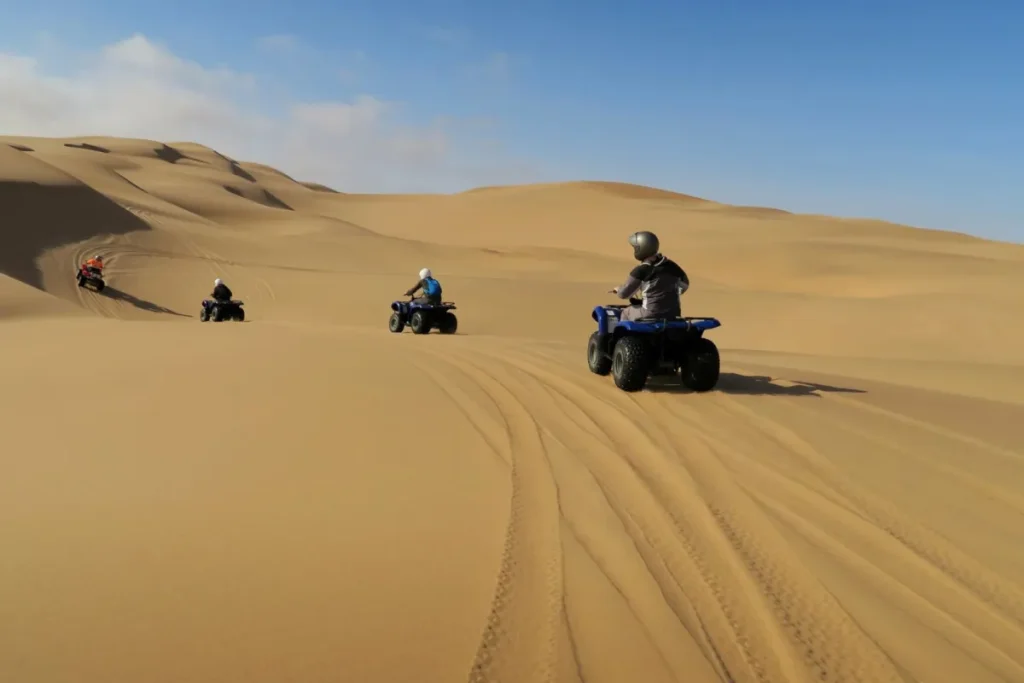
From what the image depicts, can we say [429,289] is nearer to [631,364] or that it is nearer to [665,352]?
[665,352]

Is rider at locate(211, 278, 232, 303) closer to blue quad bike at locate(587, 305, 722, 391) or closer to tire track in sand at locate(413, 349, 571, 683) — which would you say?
blue quad bike at locate(587, 305, 722, 391)

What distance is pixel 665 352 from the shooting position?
7266 mm

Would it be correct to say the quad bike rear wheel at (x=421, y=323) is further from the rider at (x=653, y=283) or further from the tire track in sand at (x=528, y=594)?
the tire track in sand at (x=528, y=594)

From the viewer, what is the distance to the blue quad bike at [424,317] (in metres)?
15.0

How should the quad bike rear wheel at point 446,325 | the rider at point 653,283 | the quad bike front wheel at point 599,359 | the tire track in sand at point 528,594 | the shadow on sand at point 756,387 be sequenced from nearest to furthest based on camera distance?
the tire track in sand at point 528,594 → the shadow on sand at point 756,387 → the rider at point 653,283 → the quad bike front wheel at point 599,359 → the quad bike rear wheel at point 446,325

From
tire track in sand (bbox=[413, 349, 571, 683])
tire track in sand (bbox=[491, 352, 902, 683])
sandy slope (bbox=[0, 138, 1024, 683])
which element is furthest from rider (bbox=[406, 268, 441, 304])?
tire track in sand (bbox=[413, 349, 571, 683])

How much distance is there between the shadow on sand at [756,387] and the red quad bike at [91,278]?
21.3 m

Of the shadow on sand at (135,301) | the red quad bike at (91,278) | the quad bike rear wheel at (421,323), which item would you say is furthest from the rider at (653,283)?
the red quad bike at (91,278)

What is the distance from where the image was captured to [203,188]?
221 feet

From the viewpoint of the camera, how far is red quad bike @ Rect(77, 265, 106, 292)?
23.4 meters

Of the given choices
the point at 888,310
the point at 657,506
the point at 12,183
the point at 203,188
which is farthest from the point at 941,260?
the point at 203,188

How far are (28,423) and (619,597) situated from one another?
451 centimetres

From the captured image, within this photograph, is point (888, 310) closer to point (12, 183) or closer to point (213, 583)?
point (213, 583)

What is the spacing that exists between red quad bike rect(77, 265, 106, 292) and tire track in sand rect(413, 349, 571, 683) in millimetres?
22898
